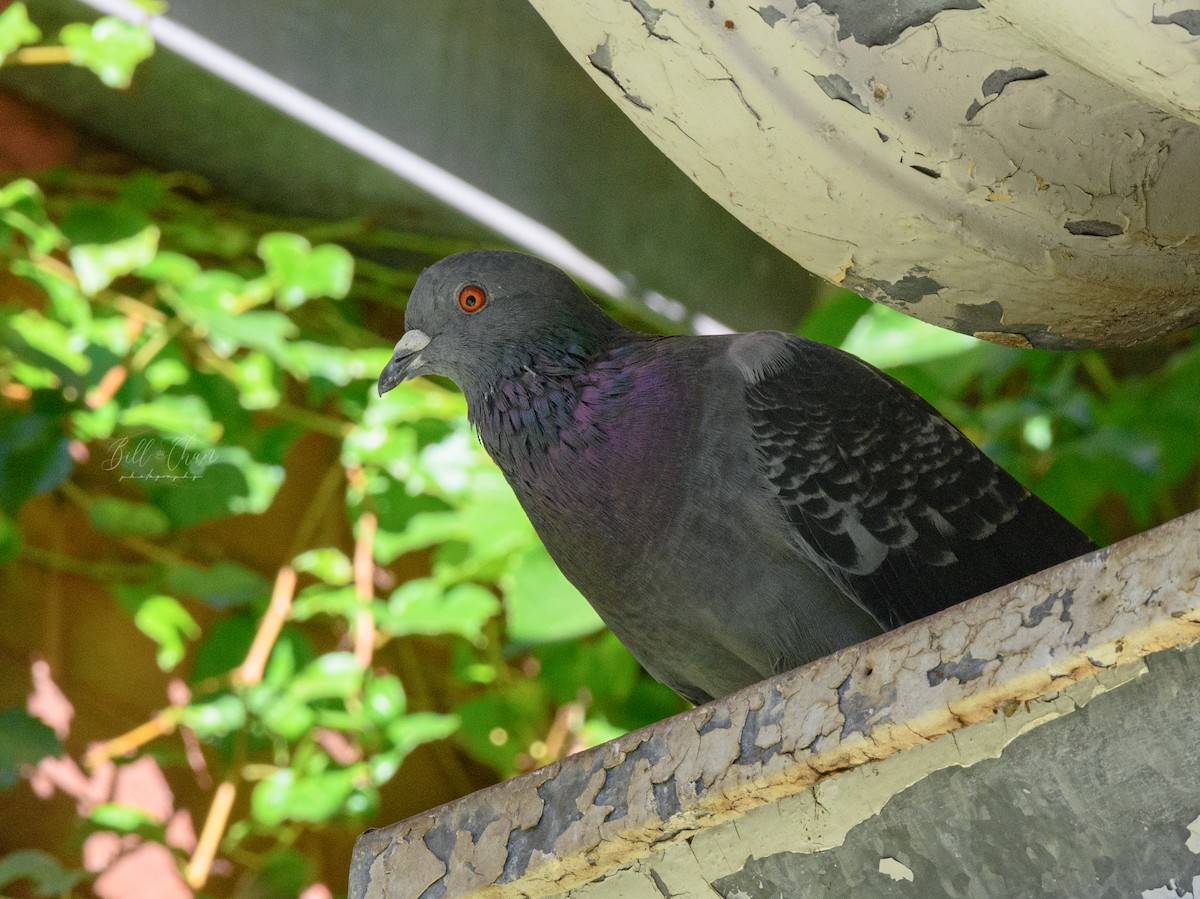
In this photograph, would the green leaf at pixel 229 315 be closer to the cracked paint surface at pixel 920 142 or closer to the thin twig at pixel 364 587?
the thin twig at pixel 364 587

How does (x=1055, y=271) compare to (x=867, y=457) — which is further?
(x=867, y=457)

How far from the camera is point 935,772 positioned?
0.87m

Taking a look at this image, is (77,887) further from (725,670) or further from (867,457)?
(867,457)

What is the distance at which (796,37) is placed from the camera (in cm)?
99

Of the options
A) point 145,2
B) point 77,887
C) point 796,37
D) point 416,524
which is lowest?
A: point 77,887

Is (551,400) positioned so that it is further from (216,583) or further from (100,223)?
(100,223)

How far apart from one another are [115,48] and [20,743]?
1.28 metres

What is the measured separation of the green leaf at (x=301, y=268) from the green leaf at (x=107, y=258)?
25 centimetres

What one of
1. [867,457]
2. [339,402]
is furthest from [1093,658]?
[339,402]

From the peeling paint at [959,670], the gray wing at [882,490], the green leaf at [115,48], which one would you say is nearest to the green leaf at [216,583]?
the green leaf at [115,48]

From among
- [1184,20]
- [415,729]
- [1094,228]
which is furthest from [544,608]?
[1184,20]

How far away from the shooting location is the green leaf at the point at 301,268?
9.47 ft

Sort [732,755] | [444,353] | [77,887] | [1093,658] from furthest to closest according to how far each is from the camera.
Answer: [77,887] < [444,353] < [732,755] < [1093,658]

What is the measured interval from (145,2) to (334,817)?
1.64 meters
